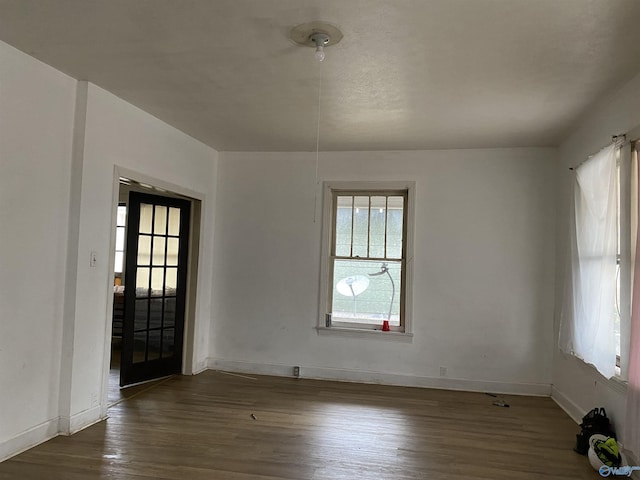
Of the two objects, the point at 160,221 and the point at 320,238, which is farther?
the point at 320,238

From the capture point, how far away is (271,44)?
9.89ft

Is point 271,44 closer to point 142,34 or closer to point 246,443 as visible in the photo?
point 142,34

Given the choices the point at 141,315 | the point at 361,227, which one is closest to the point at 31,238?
the point at 141,315

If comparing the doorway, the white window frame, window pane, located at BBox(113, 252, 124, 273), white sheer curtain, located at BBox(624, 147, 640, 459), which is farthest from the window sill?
window pane, located at BBox(113, 252, 124, 273)

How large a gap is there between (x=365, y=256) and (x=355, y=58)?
9.92 ft

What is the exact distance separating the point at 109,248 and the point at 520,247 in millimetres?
4317

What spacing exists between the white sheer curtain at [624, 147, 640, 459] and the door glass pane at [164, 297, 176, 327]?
455 cm

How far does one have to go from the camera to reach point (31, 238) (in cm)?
340

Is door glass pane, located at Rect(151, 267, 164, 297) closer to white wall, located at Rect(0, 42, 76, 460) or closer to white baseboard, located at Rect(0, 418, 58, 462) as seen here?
white wall, located at Rect(0, 42, 76, 460)

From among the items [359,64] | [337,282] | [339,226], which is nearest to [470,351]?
[337,282]

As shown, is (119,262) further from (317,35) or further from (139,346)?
(317,35)

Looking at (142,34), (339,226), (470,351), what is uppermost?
(142,34)

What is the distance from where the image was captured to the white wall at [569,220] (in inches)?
136

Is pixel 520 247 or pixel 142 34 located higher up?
pixel 142 34
